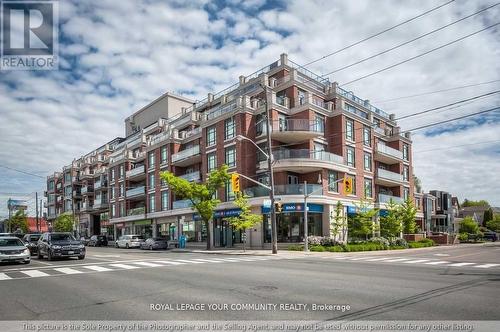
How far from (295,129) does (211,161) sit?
1075 centimetres

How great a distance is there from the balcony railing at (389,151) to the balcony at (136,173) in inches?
1256

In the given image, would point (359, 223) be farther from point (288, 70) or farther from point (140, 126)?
point (140, 126)

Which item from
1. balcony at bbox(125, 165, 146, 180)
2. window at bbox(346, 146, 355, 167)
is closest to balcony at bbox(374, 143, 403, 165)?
window at bbox(346, 146, 355, 167)

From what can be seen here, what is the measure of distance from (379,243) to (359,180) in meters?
10.1

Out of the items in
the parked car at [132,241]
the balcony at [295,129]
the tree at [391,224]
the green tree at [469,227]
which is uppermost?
the balcony at [295,129]

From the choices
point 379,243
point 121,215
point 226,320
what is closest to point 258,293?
point 226,320

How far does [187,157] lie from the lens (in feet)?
156

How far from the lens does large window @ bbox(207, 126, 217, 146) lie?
146 feet

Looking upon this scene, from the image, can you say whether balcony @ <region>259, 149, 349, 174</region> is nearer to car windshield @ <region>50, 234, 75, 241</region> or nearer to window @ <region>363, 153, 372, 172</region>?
window @ <region>363, 153, 372, 172</region>

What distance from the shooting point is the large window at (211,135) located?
44.4 m

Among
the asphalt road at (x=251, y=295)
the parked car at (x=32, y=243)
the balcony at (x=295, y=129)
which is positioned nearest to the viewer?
the asphalt road at (x=251, y=295)

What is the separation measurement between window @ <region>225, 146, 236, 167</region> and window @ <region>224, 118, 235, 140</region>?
1.26 m

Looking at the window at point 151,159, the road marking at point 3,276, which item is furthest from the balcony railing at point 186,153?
the road marking at point 3,276

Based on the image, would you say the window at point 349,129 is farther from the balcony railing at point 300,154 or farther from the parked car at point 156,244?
the parked car at point 156,244
